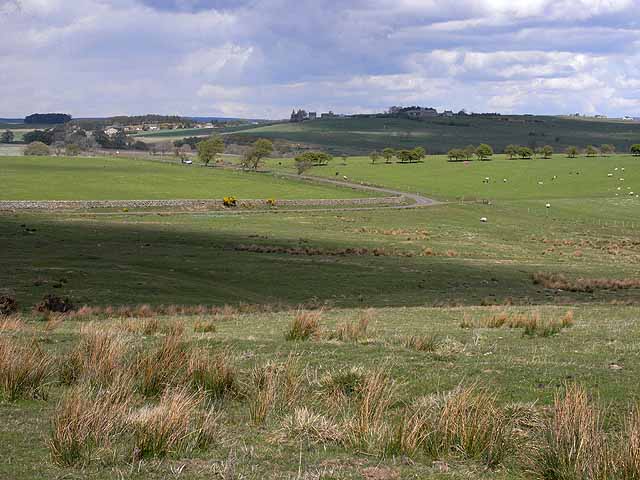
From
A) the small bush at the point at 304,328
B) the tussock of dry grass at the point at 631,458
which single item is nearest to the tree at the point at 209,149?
the small bush at the point at 304,328

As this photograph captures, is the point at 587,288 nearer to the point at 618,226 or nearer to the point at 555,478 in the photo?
the point at 555,478

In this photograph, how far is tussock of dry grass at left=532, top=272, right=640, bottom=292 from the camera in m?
38.9

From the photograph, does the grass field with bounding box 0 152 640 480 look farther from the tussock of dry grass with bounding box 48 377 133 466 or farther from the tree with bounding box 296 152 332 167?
the tree with bounding box 296 152 332 167

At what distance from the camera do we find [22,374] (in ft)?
35.4

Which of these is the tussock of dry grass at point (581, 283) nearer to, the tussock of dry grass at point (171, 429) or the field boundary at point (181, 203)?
the tussock of dry grass at point (171, 429)

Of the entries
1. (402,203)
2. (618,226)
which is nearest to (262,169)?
(402,203)

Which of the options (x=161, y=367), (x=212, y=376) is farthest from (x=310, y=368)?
(x=161, y=367)

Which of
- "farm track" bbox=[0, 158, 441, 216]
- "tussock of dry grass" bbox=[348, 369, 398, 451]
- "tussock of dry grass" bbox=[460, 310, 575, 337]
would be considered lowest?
"farm track" bbox=[0, 158, 441, 216]

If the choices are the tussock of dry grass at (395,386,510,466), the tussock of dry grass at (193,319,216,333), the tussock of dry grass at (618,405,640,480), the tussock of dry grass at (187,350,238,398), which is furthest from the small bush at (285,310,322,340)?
the tussock of dry grass at (618,405,640,480)

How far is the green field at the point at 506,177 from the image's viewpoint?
142625 millimetres

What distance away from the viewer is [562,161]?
7657 inches

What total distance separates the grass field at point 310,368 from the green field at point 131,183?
5988cm

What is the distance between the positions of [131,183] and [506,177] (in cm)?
8341

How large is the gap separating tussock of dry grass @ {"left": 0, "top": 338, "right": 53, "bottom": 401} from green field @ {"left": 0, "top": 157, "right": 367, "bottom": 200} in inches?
3711
